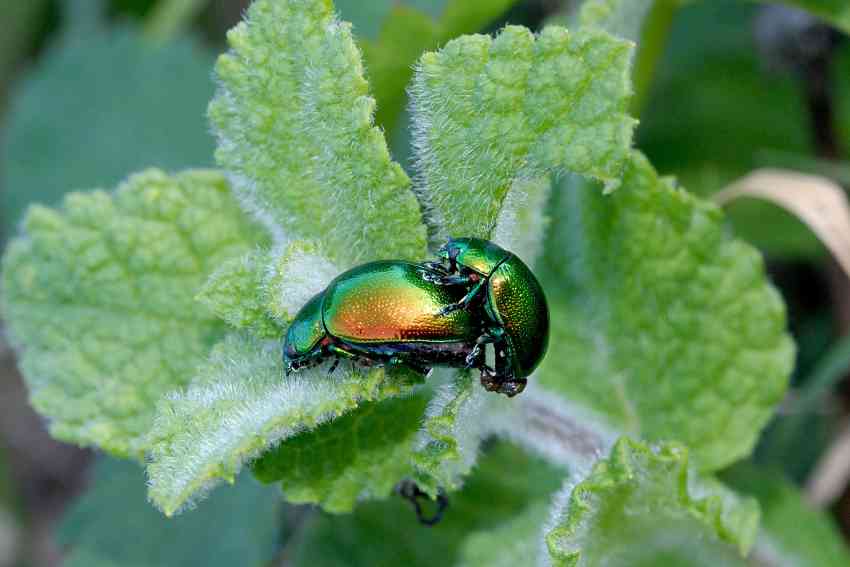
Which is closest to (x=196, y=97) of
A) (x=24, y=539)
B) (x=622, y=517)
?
(x=24, y=539)

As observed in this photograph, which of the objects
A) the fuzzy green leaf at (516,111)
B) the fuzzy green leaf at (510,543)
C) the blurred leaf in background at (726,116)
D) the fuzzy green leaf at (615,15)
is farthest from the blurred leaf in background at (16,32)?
the fuzzy green leaf at (516,111)

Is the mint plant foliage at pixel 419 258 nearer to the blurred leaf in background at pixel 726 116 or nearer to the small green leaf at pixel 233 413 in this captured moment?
the small green leaf at pixel 233 413

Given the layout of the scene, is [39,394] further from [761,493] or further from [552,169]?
[761,493]

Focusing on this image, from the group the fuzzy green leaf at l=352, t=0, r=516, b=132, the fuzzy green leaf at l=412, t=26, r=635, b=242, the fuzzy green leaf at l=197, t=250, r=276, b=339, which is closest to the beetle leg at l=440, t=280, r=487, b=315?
the fuzzy green leaf at l=412, t=26, r=635, b=242

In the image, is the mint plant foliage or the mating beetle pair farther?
the mint plant foliage

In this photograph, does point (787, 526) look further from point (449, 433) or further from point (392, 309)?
point (392, 309)

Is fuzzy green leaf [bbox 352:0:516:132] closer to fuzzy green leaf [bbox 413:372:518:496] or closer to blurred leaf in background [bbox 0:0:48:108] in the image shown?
fuzzy green leaf [bbox 413:372:518:496]

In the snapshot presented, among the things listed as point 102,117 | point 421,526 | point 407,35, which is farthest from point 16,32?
point 421,526
